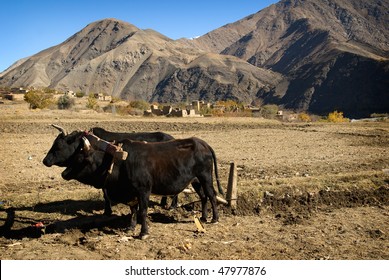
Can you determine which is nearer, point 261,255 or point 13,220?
point 261,255

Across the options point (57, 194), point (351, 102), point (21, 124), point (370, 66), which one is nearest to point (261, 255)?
point (57, 194)

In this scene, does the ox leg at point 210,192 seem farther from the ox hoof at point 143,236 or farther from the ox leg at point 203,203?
the ox hoof at point 143,236

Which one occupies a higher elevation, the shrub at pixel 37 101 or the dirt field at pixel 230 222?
the shrub at pixel 37 101

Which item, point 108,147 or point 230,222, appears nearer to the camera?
point 108,147

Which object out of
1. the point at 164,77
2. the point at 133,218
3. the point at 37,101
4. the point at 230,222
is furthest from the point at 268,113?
the point at 164,77

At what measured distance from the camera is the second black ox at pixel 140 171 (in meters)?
6.54

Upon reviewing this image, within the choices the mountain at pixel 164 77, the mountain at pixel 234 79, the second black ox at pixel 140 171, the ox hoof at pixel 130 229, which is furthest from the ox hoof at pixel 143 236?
the mountain at pixel 164 77

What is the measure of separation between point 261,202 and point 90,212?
389cm

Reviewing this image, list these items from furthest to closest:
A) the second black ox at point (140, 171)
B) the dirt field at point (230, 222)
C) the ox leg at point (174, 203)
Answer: the ox leg at point (174, 203) < the second black ox at point (140, 171) < the dirt field at point (230, 222)

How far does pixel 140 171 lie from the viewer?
6535 millimetres

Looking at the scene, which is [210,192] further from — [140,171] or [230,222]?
[140,171]

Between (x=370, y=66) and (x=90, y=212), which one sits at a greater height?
(x=370, y=66)

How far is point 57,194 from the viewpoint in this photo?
8797 mm

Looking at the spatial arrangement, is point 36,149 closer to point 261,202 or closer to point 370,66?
point 261,202
